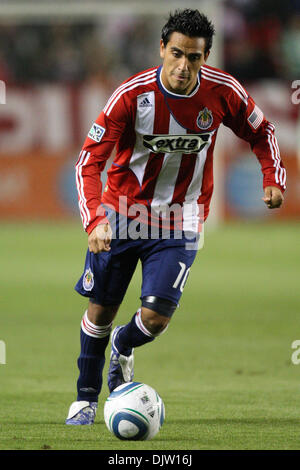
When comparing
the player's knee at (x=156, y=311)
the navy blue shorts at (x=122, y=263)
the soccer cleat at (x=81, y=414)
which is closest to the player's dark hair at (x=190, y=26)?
the navy blue shorts at (x=122, y=263)

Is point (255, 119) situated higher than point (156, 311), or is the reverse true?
point (255, 119)

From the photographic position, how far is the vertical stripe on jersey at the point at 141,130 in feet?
16.5

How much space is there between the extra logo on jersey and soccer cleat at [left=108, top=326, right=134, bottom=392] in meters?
1.08

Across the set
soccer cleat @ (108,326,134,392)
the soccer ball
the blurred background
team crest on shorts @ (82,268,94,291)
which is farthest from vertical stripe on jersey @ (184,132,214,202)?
the blurred background

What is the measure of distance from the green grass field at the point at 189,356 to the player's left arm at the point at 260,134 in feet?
4.28

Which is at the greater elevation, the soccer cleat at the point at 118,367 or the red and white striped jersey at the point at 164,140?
the red and white striped jersey at the point at 164,140

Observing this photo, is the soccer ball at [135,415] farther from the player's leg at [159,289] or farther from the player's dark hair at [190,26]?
the player's dark hair at [190,26]

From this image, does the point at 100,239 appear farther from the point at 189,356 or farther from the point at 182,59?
the point at 189,356

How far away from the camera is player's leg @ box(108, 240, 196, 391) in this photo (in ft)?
16.4

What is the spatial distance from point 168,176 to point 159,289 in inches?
25.8

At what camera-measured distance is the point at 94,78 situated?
822 inches

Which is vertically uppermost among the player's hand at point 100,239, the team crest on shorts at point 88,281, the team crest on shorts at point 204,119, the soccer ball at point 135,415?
the team crest on shorts at point 204,119

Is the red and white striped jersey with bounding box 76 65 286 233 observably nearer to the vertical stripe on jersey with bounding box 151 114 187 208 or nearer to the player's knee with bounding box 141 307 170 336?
the vertical stripe on jersey with bounding box 151 114 187 208

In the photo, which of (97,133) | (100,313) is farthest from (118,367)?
(97,133)
